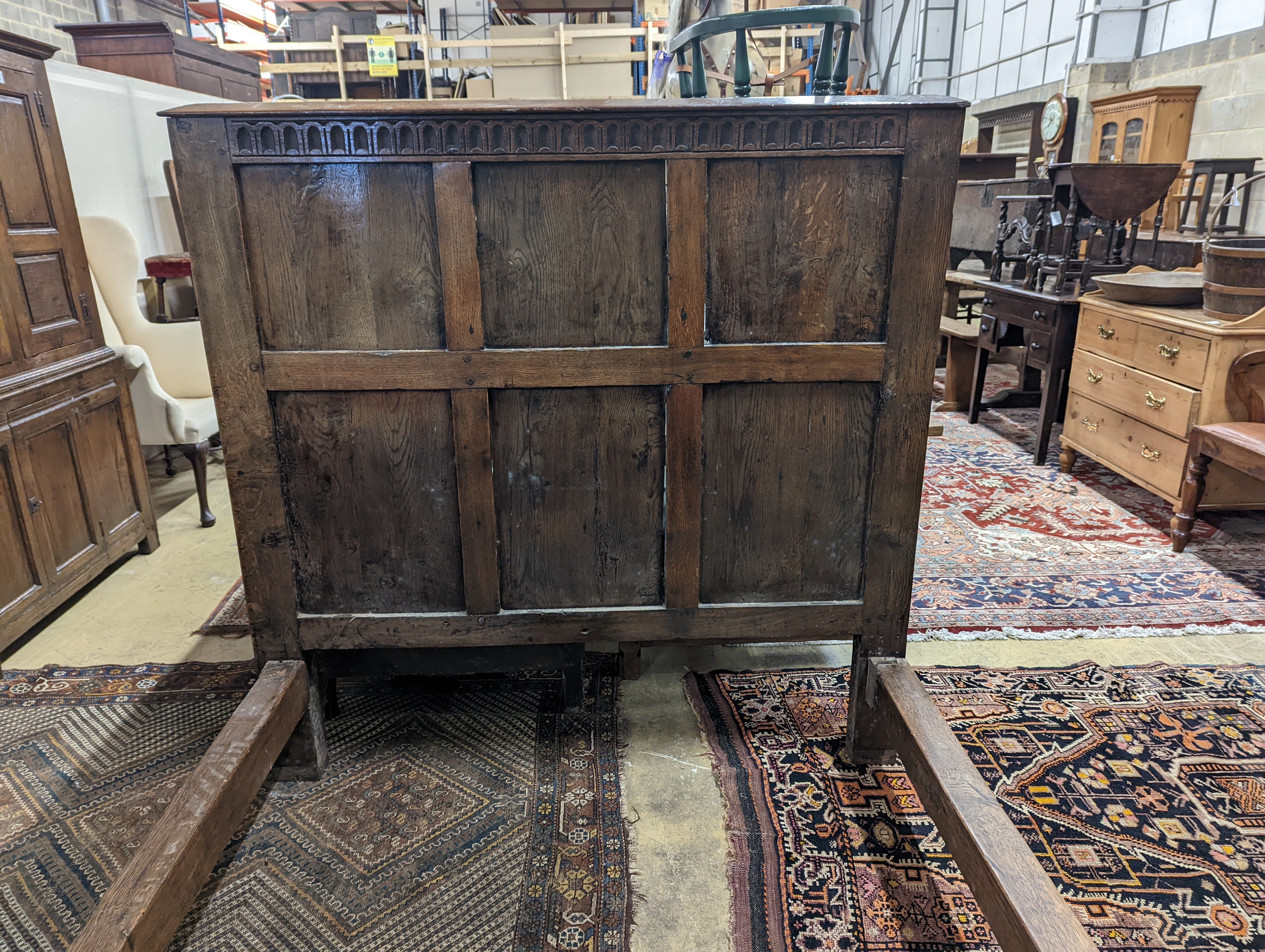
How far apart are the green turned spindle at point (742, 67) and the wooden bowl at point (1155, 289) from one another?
267 centimetres

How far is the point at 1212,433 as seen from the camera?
3.14 metres

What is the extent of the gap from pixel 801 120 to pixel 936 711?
127 cm

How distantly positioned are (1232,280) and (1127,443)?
0.81m

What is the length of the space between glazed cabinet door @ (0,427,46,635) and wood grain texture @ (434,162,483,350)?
186 cm

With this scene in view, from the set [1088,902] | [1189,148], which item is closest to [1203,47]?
[1189,148]

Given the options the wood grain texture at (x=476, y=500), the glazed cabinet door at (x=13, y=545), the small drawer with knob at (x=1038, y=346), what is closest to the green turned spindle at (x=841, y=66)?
the wood grain texture at (x=476, y=500)

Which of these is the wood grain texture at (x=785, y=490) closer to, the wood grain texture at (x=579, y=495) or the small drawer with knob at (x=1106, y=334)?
the wood grain texture at (x=579, y=495)

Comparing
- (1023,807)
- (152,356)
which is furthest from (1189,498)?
(152,356)

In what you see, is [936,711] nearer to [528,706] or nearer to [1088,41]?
[528,706]

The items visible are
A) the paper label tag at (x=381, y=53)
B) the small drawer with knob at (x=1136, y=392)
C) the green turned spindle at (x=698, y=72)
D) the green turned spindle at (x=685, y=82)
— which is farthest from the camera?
Answer: the paper label tag at (x=381, y=53)

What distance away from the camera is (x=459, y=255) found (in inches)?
65.4

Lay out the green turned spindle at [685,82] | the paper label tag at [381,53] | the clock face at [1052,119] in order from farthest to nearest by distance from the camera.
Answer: the clock face at [1052,119], the paper label tag at [381,53], the green turned spindle at [685,82]

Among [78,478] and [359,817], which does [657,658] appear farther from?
[78,478]

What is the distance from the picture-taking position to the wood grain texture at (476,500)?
176cm
